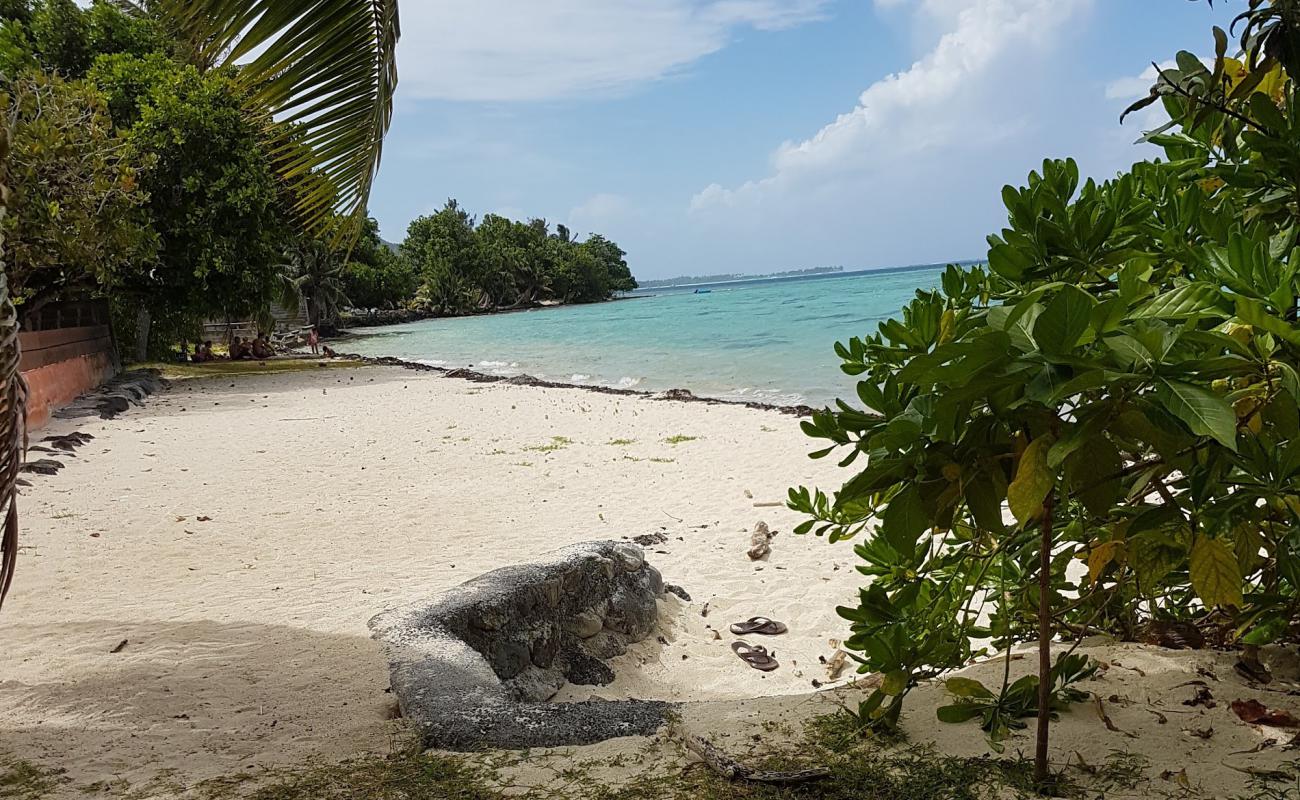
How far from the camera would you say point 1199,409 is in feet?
3.62

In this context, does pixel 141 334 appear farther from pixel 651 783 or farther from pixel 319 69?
pixel 651 783

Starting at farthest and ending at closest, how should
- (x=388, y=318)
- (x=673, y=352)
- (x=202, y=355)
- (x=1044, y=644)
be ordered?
(x=388, y=318)
(x=673, y=352)
(x=202, y=355)
(x=1044, y=644)

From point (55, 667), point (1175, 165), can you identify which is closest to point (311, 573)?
point (55, 667)

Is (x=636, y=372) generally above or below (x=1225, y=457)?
below

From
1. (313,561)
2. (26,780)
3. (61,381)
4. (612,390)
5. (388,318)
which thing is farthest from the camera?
(388,318)

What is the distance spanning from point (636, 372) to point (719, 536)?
54.8 ft

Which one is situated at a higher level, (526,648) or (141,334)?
(141,334)

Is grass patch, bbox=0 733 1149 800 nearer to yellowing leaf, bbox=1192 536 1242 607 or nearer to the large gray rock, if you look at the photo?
the large gray rock

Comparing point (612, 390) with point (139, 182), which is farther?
point (612, 390)

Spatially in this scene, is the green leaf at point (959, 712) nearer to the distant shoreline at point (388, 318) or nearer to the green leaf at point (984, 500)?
→ the green leaf at point (984, 500)

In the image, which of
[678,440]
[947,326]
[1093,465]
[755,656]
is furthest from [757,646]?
[678,440]

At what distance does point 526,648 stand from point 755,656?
4.03 feet

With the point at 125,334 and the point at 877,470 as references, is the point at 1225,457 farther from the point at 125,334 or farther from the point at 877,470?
the point at 125,334

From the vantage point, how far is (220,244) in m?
16.3
